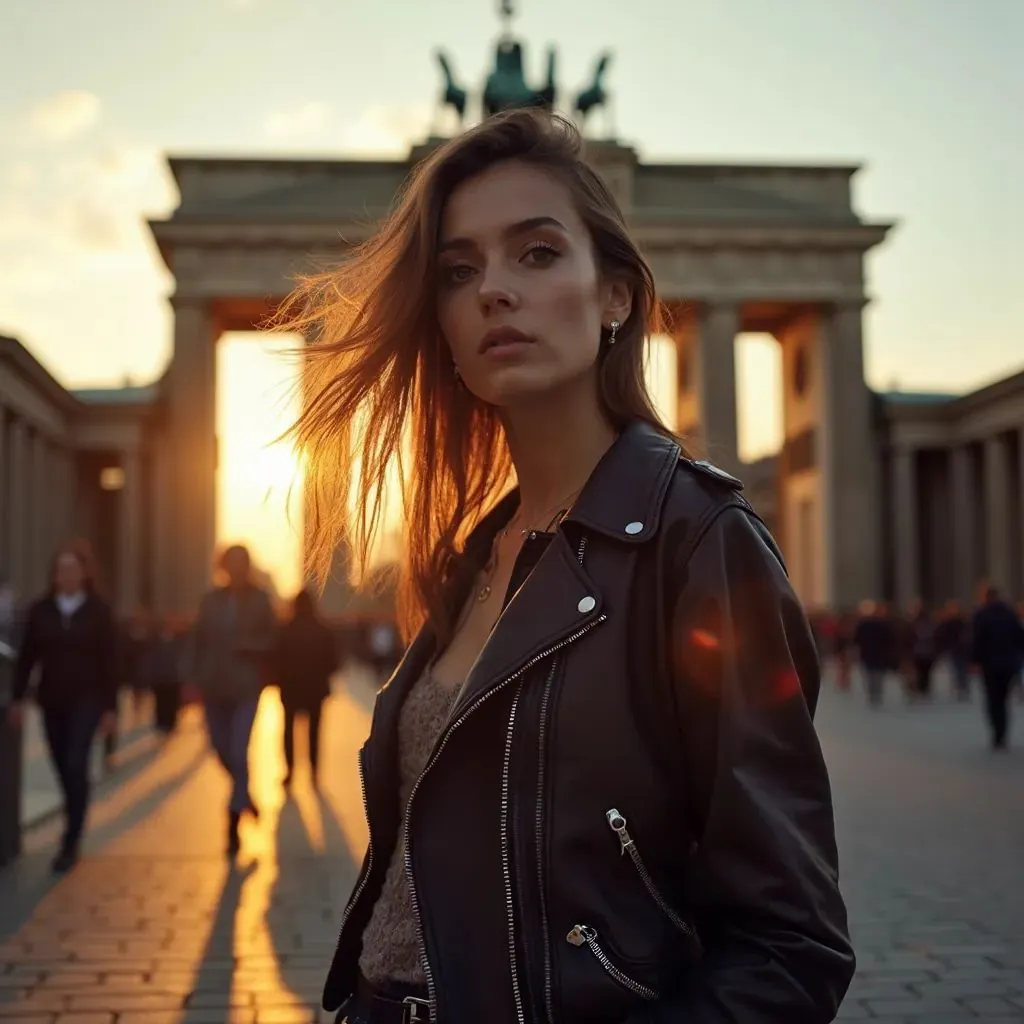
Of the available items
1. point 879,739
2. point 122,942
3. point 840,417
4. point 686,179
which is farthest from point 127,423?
point 122,942

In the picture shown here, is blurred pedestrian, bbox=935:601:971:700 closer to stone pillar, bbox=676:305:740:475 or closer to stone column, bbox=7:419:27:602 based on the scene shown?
stone pillar, bbox=676:305:740:475

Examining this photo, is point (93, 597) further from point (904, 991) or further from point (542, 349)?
point (542, 349)

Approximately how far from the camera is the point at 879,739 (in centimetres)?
1781

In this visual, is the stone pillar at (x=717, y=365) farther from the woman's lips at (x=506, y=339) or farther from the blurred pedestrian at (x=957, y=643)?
the woman's lips at (x=506, y=339)

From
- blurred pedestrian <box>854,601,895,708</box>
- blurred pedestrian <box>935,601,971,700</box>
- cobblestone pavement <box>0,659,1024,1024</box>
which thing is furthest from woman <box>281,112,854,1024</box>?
blurred pedestrian <box>935,601,971,700</box>

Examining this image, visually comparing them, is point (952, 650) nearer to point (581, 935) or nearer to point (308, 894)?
point (308, 894)

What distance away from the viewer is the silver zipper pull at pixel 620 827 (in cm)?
169

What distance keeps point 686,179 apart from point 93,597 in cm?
4292

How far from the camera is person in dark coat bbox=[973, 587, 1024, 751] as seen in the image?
1670cm

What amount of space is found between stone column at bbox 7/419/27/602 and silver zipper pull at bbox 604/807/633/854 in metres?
44.3

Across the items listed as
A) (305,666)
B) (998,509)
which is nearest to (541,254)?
(305,666)

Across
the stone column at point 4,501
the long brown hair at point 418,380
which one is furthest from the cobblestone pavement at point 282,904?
the stone column at point 4,501

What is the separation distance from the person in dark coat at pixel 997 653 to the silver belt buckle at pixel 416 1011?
15.9 metres

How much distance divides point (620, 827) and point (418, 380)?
985mm
